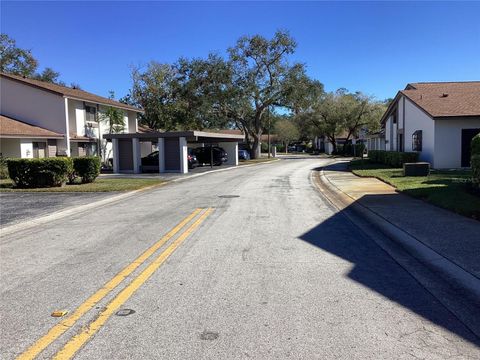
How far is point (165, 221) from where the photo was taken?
36.9 feet

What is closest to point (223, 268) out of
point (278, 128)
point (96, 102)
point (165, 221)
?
point (165, 221)

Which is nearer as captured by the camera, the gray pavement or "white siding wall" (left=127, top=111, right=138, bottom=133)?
the gray pavement

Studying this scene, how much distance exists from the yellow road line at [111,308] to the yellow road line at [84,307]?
18 centimetres

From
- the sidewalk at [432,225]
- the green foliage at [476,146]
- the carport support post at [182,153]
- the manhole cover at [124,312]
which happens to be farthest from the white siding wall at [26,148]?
the manhole cover at [124,312]

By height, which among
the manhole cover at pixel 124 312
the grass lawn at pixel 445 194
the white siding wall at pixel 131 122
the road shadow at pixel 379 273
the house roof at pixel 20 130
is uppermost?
the white siding wall at pixel 131 122

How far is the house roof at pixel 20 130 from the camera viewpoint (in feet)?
90.4

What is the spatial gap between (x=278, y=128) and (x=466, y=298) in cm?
9328

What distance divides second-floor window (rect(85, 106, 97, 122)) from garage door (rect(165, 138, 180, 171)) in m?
7.82

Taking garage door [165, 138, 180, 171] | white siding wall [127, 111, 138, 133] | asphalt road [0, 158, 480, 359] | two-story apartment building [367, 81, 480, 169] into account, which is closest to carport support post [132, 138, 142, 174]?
garage door [165, 138, 180, 171]

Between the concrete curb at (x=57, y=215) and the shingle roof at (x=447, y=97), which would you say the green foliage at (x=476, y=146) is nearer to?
the concrete curb at (x=57, y=215)

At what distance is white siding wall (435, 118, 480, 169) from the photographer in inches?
990

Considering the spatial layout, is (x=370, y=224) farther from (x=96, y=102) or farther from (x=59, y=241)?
(x=96, y=102)

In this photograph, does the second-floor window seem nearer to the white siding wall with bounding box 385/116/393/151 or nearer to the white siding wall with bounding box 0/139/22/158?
the white siding wall with bounding box 0/139/22/158

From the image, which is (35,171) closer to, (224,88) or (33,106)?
(33,106)
